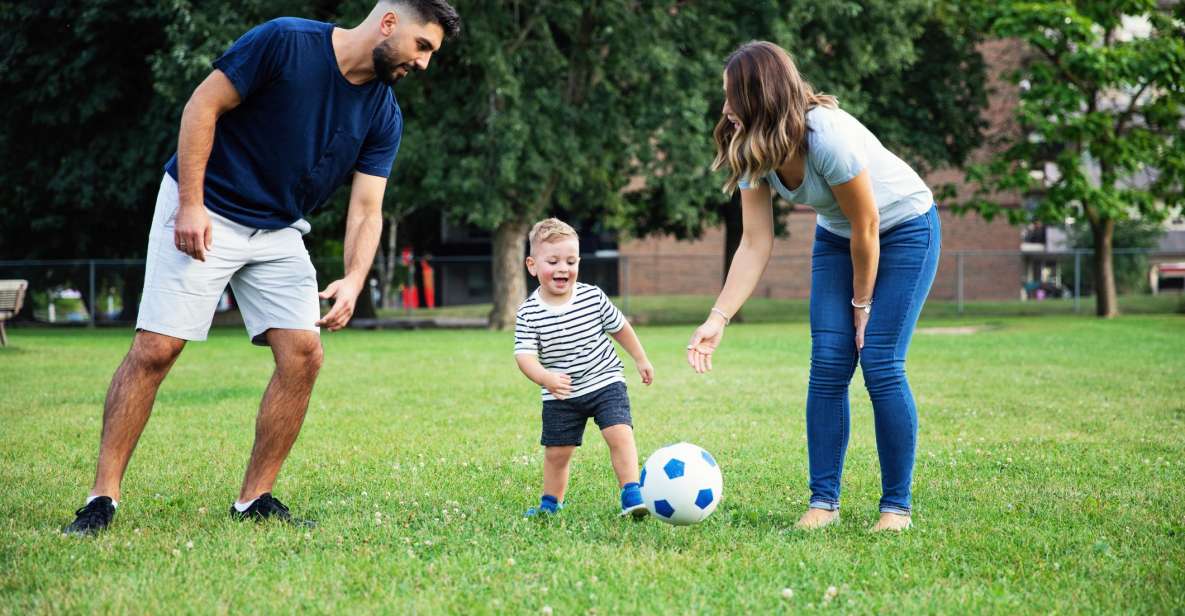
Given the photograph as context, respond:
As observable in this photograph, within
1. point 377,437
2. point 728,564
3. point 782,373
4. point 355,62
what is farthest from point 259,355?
point 728,564

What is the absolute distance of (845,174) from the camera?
13.8ft

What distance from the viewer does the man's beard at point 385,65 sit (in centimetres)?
453

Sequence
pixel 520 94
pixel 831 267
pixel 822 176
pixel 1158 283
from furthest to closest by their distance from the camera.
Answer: pixel 1158 283, pixel 520 94, pixel 831 267, pixel 822 176

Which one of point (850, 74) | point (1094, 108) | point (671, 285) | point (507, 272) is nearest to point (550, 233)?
point (507, 272)

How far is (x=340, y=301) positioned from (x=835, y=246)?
7.05 ft

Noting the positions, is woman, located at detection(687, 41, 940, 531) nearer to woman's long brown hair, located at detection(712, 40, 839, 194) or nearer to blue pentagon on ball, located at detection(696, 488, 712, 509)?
woman's long brown hair, located at detection(712, 40, 839, 194)

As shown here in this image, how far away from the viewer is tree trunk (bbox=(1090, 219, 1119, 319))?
2661cm

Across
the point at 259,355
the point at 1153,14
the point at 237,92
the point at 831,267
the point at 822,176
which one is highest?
the point at 1153,14

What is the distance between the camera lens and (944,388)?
35.6 ft

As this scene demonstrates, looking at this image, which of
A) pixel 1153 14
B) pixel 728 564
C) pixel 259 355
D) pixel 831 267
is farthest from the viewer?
pixel 1153 14

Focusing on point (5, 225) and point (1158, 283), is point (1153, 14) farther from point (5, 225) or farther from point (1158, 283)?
point (5, 225)

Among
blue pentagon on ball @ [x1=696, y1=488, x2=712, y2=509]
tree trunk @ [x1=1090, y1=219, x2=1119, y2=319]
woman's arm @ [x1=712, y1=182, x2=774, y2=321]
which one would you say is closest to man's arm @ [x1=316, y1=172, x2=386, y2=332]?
woman's arm @ [x1=712, y1=182, x2=774, y2=321]

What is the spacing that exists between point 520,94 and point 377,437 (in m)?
15.7

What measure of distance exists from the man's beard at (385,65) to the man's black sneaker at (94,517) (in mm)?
2131
